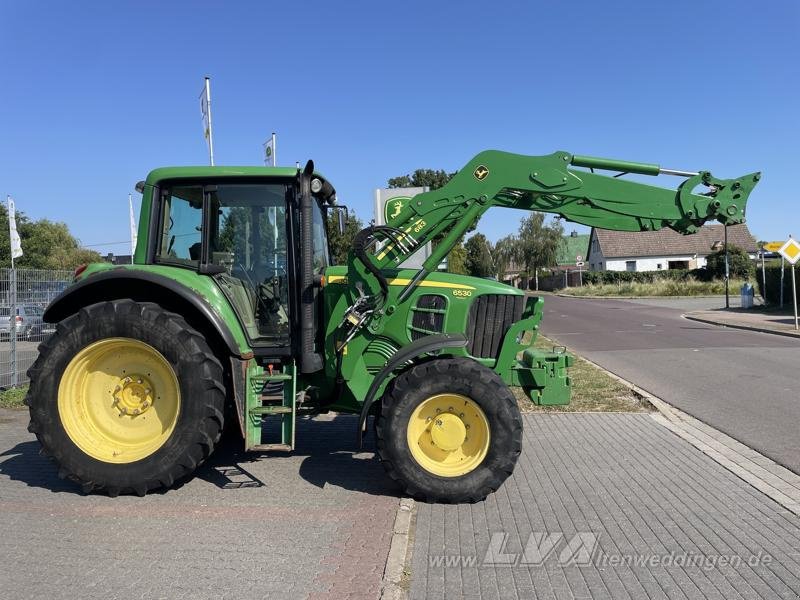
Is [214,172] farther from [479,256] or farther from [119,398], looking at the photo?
Answer: [479,256]

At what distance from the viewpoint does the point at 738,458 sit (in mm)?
5840

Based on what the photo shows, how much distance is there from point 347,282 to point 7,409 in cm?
611

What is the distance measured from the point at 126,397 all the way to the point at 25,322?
18.7 feet

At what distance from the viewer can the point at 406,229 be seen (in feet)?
16.6

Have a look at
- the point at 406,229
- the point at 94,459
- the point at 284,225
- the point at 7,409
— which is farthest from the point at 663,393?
the point at 7,409

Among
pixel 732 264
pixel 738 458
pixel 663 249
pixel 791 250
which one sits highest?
pixel 663 249

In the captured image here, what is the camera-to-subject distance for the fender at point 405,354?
4664mm

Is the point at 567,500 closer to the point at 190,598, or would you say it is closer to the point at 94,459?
the point at 190,598

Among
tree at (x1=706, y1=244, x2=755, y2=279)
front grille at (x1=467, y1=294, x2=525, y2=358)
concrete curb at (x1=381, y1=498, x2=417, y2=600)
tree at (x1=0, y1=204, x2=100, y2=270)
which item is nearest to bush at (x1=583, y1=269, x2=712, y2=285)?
tree at (x1=706, y1=244, x2=755, y2=279)

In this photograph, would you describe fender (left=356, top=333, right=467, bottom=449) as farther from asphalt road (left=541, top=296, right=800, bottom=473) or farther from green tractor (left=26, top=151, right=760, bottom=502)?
asphalt road (left=541, top=296, right=800, bottom=473)

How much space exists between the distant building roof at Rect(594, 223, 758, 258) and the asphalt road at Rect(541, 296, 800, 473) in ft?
143

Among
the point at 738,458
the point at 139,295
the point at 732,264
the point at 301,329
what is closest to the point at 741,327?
the point at 738,458

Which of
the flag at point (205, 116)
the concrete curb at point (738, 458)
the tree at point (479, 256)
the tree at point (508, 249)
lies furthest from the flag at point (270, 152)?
the tree at point (508, 249)

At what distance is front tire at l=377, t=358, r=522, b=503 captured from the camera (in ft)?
14.8
